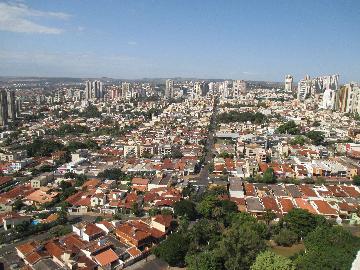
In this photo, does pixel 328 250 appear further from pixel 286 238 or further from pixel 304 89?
pixel 304 89

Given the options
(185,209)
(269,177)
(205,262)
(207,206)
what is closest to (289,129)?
(269,177)

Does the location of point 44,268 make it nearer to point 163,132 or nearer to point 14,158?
point 14,158

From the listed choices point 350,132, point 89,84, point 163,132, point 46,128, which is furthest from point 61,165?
point 89,84

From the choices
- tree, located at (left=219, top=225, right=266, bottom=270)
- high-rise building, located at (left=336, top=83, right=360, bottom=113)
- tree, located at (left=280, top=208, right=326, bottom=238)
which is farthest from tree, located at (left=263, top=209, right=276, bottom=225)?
high-rise building, located at (left=336, top=83, right=360, bottom=113)

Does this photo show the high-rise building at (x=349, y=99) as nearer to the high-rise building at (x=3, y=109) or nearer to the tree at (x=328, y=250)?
the tree at (x=328, y=250)

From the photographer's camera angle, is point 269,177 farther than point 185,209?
Yes

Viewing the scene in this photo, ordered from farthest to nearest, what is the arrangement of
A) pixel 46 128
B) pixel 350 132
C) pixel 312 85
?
1. pixel 312 85
2. pixel 46 128
3. pixel 350 132

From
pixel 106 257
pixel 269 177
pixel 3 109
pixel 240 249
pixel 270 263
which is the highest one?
pixel 3 109

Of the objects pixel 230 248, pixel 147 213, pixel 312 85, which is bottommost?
pixel 147 213
